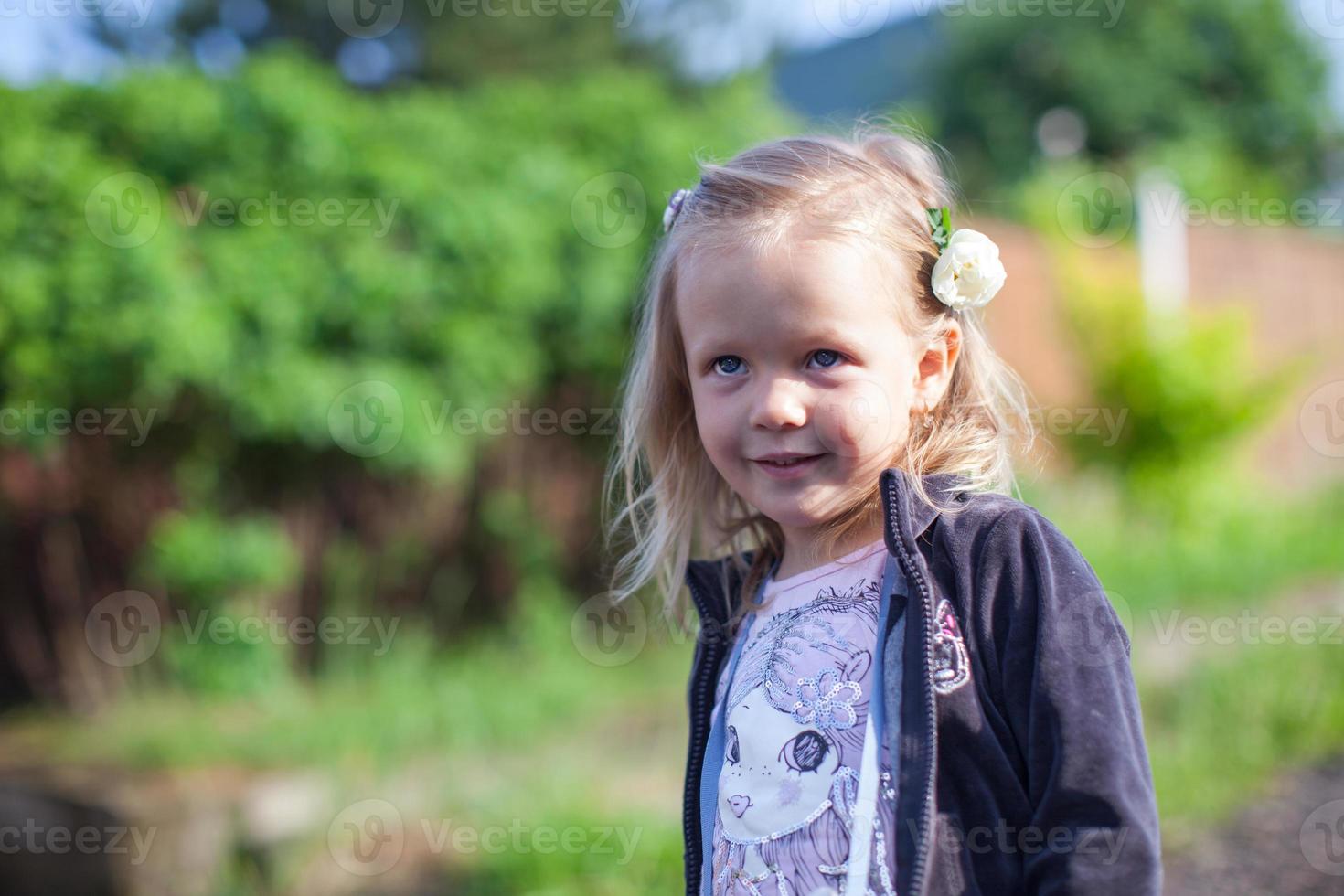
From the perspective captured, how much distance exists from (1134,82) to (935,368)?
18707 millimetres

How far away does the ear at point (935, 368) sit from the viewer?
163 cm

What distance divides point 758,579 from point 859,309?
51 cm

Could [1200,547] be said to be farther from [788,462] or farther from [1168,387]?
[788,462]

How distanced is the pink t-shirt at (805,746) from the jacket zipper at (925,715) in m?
0.05

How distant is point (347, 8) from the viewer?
11.3 meters

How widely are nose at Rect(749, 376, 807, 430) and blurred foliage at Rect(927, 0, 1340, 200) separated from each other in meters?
17.1

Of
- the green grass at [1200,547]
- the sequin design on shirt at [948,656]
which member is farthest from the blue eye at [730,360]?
the green grass at [1200,547]

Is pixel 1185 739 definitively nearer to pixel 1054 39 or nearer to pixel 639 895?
pixel 639 895

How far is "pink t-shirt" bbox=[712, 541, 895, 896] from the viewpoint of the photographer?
1.43m

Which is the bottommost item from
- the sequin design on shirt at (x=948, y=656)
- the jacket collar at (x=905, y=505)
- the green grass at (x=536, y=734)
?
the green grass at (x=536, y=734)

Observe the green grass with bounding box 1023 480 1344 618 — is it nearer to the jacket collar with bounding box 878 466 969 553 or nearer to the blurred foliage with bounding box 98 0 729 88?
the jacket collar with bounding box 878 466 969 553

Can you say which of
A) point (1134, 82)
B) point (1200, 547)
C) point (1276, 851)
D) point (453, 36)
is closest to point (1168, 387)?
point (1200, 547)

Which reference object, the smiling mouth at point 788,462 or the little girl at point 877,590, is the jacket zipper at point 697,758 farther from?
the smiling mouth at point 788,462

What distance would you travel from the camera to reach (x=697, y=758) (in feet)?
5.64
